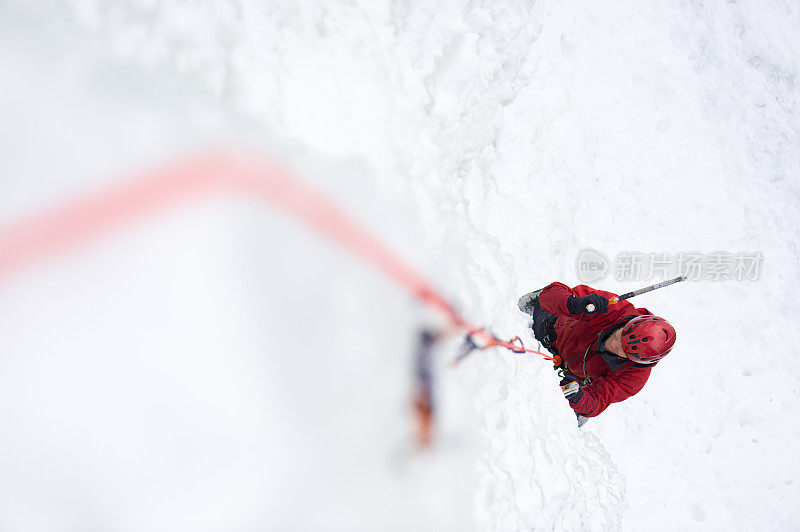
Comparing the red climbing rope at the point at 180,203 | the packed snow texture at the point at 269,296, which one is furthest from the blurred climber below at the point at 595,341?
the red climbing rope at the point at 180,203

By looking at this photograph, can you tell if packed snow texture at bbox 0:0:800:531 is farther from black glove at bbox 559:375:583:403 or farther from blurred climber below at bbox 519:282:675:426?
blurred climber below at bbox 519:282:675:426

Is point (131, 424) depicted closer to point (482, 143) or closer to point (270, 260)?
point (270, 260)

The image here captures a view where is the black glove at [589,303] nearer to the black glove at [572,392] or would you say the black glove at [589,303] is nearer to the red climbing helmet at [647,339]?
the red climbing helmet at [647,339]

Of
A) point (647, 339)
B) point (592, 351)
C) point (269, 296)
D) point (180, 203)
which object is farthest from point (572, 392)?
point (180, 203)

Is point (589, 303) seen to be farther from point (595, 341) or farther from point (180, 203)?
point (180, 203)

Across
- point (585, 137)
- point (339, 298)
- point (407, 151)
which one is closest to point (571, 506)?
point (339, 298)

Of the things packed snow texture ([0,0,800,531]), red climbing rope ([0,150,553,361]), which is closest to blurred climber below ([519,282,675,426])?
packed snow texture ([0,0,800,531])

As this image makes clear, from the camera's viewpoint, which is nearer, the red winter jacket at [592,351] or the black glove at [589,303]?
the black glove at [589,303]
